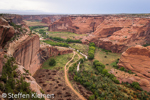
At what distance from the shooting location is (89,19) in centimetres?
10406

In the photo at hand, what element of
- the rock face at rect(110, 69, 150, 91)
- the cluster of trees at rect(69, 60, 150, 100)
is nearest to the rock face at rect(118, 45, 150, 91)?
the rock face at rect(110, 69, 150, 91)

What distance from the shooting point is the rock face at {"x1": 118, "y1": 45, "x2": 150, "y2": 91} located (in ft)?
106

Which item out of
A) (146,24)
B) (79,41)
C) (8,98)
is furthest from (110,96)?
(146,24)

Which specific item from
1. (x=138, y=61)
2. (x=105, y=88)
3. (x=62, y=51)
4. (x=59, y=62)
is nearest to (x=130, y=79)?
(x=138, y=61)

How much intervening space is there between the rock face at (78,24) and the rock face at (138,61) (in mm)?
69212

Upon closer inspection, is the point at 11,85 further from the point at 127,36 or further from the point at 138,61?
the point at 127,36

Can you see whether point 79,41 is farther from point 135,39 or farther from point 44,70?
point 44,70

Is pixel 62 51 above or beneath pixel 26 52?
beneath

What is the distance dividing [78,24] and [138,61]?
77286mm

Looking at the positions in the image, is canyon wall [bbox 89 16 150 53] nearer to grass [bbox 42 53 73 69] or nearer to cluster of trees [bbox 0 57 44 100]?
grass [bbox 42 53 73 69]

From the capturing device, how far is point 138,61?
34812 mm

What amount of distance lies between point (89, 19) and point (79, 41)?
40.2 m

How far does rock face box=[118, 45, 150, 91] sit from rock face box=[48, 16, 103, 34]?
6921 centimetres

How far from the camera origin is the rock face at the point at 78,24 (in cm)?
10206
